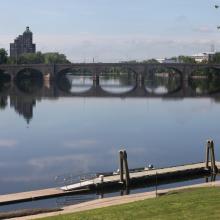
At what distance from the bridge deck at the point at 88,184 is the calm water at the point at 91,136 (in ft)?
3.69

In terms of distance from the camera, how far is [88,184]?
2959 centimetres

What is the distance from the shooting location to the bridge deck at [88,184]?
26188 millimetres

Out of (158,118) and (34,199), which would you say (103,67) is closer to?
(158,118)

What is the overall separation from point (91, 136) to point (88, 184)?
2526 centimetres

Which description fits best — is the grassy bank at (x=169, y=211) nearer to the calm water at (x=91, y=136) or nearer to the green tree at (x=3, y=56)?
the calm water at (x=91, y=136)

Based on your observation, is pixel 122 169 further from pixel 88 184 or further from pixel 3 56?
pixel 3 56

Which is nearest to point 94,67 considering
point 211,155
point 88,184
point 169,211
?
point 211,155

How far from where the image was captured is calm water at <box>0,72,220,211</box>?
124 ft

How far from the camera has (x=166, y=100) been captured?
344ft

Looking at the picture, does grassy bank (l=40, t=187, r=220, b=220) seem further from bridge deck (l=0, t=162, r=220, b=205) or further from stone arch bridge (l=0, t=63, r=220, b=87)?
stone arch bridge (l=0, t=63, r=220, b=87)

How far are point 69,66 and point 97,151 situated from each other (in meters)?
117

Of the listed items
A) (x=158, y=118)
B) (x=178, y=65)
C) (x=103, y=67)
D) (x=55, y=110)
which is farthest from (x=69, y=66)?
(x=158, y=118)

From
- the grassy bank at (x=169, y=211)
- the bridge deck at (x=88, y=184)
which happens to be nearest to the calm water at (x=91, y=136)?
the bridge deck at (x=88, y=184)

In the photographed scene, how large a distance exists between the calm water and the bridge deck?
3.69 feet
